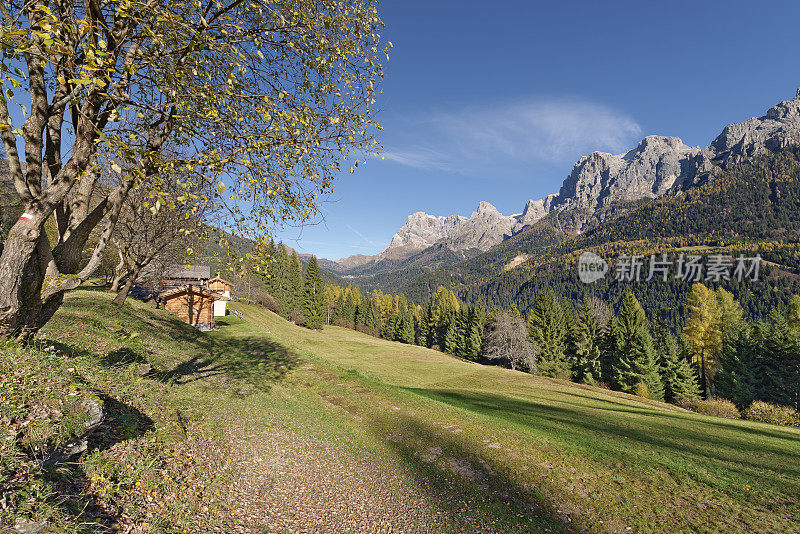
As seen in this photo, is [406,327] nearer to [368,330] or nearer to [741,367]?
[368,330]

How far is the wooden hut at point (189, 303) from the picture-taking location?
35281 millimetres

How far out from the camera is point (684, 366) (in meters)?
40.4

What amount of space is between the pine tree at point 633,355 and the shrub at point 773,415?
11.5 metres

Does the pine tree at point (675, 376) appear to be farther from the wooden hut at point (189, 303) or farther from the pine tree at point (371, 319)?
the pine tree at point (371, 319)

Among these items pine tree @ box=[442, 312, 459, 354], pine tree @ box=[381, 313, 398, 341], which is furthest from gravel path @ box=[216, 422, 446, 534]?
pine tree @ box=[381, 313, 398, 341]

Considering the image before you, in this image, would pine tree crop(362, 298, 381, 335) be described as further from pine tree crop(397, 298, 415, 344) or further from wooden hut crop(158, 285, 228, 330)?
wooden hut crop(158, 285, 228, 330)

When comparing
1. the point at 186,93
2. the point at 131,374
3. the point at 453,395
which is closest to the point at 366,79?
the point at 186,93

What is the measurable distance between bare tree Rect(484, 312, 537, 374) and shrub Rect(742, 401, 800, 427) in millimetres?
21995

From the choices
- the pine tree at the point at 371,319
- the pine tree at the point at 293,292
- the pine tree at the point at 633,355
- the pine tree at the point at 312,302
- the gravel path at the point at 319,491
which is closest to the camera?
the gravel path at the point at 319,491

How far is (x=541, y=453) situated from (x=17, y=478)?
12304mm

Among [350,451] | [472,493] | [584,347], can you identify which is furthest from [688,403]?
[350,451]

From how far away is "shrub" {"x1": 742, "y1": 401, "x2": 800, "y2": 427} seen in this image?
2669 centimetres

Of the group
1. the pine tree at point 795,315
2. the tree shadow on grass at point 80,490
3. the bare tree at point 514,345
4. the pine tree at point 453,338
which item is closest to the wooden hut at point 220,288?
the bare tree at point 514,345

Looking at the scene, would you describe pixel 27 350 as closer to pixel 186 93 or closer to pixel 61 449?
pixel 61 449
